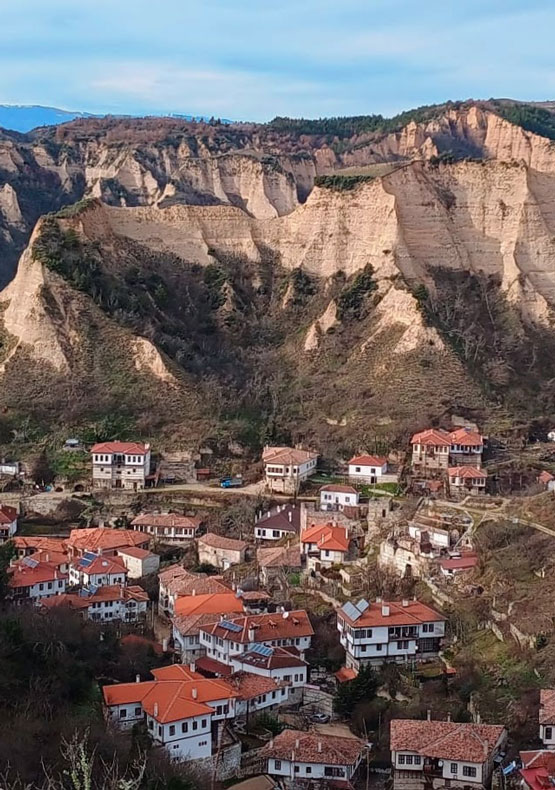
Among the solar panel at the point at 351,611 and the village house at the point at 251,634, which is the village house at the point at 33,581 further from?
the solar panel at the point at 351,611

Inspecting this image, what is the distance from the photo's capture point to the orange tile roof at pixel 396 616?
79.6 feet

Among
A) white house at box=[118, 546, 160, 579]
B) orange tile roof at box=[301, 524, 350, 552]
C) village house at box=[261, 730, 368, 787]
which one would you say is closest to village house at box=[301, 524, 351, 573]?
orange tile roof at box=[301, 524, 350, 552]

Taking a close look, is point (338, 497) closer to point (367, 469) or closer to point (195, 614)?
point (367, 469)

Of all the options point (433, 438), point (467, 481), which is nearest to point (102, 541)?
point (433, 438)

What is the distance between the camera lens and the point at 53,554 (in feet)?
101

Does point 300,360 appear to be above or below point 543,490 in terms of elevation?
above

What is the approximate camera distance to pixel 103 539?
3228 cm

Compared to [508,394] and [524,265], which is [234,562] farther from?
[524,265]

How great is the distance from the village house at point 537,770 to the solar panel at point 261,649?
263 inches

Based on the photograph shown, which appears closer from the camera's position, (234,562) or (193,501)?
(234,562)

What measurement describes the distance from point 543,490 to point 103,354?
1816cm

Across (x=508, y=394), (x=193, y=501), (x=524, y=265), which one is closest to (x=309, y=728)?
(x=193, y=501)

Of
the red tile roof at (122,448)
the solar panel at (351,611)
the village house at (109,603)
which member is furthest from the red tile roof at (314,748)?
the red tile roof at (122,448)

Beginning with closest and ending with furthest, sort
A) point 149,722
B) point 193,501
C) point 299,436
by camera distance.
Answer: point 149,722 < point 193,501 < point 299,436
